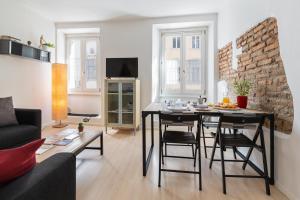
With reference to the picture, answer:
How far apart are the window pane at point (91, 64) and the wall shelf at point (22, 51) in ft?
3.29

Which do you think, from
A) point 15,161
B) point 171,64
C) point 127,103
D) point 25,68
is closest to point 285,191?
point 15,161

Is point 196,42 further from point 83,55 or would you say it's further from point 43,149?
point 43,149

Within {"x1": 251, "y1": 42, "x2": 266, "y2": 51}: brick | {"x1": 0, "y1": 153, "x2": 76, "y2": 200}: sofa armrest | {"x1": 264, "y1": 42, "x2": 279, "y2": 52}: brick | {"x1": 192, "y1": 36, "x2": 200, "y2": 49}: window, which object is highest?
{"x1": 192, "y1": 36, "x2": 200, "y2": 49}: window

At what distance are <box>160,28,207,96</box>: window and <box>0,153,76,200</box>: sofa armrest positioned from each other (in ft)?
12.5

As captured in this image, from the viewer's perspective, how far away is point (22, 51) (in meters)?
3.60

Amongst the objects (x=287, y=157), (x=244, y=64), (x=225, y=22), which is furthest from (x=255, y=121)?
(x=225, y=22)

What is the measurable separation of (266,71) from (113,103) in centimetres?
307

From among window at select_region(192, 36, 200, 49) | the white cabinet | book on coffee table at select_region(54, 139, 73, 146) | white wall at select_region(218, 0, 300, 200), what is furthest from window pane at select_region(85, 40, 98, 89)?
white wall at select_region(218, 0, 300, 200)

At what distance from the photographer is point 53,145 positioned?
2.18 meters

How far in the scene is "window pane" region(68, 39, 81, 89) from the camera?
17.2 ft

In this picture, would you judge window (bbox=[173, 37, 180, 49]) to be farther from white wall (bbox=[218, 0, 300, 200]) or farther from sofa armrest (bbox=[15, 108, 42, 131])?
sofa armrest (bbox=[15, 108, 42, 131])

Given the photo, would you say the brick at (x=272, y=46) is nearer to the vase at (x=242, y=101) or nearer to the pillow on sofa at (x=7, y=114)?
the vase at (x=242, y=101)

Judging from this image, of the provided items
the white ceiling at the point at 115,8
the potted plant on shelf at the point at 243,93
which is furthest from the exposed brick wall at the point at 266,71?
the white ceiling at the point at 115,8

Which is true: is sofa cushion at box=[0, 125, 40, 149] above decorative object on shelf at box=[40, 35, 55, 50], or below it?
below
